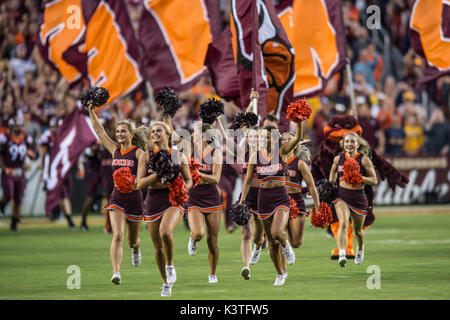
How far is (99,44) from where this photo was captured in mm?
19422

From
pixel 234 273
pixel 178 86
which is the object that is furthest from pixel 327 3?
pixel 234 273

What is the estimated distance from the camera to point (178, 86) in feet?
64.3

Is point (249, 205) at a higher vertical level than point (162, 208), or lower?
lower

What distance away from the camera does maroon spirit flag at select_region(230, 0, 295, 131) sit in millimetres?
15055

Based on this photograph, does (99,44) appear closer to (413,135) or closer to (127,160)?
(127,160)

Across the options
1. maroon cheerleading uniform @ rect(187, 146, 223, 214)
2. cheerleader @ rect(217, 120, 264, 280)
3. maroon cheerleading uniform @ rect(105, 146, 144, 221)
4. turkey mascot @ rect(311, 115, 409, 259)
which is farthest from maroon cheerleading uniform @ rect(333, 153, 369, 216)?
maroon cheerleading uniform @ rect(105, 146, 144, 221)

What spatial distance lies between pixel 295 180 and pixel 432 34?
5.52 m

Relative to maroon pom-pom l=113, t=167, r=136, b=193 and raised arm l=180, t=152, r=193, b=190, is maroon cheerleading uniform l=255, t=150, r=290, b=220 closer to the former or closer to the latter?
raised arm l=180, t=152, r=193, b=190

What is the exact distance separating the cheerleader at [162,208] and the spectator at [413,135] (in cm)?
1774

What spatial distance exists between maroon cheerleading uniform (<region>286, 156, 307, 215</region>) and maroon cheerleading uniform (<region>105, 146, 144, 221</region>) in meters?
2.46

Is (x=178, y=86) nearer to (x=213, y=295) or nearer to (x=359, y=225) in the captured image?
(x=359, y=225)

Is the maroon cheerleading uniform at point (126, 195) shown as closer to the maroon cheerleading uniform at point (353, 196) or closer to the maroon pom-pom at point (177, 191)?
the maroon pom-pom at point (177, 191)

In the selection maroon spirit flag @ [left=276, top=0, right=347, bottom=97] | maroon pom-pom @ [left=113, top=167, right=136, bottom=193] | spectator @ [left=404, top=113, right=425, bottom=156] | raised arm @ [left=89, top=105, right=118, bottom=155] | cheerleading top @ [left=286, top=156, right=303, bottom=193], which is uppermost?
maroon spirit flag @ [left=276, top=0, right=347, bottom=97]

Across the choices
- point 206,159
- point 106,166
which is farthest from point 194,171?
point 106,166
